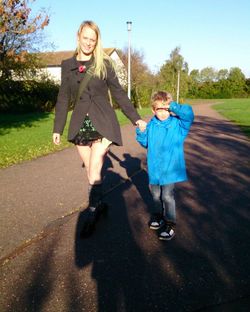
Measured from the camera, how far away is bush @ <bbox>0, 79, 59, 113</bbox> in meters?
26.1

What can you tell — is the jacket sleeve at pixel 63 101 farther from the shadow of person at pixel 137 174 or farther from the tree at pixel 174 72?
the tree at pixel 174 72

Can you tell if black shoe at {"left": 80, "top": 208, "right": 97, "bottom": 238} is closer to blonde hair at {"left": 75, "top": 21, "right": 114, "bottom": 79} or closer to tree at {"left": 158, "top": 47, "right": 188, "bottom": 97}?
blonde hair at {"left": 75, "top": 21, "right": 114, "bottom": 79}

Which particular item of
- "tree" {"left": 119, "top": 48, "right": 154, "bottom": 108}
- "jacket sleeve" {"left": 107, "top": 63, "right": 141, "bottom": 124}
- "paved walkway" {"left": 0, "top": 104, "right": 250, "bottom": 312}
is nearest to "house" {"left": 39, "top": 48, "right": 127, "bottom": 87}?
"tree" {"left": 119, "top": 48, "right": 154, "bottom": 108}

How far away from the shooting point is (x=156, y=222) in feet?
13.9

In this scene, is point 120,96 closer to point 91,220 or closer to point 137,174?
point 91,220

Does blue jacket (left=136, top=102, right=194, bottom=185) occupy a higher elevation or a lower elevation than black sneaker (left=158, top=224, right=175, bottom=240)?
higher

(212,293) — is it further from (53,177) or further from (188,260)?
(53,177)

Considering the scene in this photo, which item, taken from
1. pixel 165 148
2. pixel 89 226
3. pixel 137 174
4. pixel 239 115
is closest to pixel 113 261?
pixel 89 226

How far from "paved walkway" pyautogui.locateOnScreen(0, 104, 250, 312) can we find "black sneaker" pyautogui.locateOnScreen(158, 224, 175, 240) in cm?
7

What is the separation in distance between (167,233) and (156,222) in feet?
1.07

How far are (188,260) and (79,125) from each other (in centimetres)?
177

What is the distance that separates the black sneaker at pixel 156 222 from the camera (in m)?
4.20

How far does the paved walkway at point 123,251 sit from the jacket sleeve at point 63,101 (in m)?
1.19

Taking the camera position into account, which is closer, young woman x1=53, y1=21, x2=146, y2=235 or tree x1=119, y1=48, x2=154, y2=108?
young woman x1=53, y1=21, x2=146, y2=235
